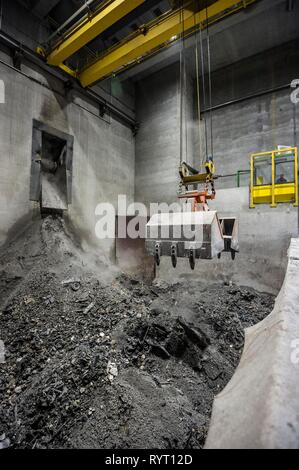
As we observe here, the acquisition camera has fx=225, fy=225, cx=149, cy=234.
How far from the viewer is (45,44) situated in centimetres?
586

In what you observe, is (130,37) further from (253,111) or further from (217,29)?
(253,111)

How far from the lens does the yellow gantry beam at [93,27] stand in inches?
183

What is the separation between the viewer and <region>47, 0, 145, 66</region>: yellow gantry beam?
183 inches

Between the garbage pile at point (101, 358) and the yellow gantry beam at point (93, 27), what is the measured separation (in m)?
4.93

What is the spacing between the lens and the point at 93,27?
5.00 m

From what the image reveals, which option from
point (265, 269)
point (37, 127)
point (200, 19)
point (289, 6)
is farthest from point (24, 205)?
point (289, 6)

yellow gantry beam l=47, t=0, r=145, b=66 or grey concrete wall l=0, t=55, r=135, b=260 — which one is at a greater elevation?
yellow gantry beam l=47, t=0, r=145, b=66

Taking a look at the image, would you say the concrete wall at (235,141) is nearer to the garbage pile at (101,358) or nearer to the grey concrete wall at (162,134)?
the grey concrete wall at (162,134)

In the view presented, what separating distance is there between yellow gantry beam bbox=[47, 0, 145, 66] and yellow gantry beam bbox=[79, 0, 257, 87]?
89 cm

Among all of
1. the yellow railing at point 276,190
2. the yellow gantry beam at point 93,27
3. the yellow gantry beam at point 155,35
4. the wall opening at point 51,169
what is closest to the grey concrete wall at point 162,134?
the yellow gantry beam at point 155,35

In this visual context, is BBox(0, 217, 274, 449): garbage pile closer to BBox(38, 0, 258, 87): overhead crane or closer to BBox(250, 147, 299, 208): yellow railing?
BBox(250, 147, 299, 208): yellow railing

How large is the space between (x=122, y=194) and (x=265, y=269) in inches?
219

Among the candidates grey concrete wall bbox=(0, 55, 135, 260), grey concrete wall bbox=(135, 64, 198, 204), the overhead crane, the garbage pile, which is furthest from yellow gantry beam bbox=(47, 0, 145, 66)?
the garbage pile
